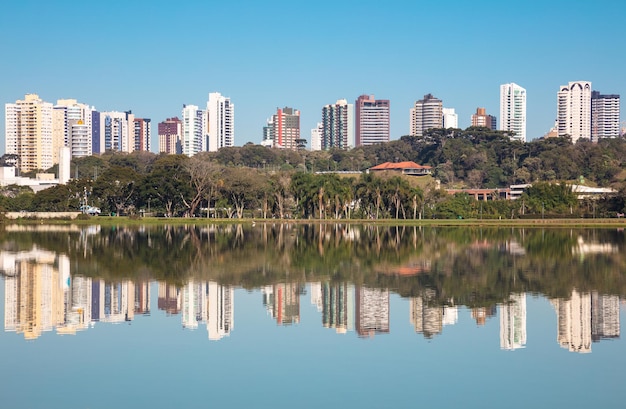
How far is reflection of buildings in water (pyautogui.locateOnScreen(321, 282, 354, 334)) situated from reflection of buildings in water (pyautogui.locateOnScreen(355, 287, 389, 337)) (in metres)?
0.18

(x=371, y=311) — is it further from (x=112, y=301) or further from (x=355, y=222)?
(x=355, y=222)

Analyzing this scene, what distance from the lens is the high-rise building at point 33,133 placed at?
555ft

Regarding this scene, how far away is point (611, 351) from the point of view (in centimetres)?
1628

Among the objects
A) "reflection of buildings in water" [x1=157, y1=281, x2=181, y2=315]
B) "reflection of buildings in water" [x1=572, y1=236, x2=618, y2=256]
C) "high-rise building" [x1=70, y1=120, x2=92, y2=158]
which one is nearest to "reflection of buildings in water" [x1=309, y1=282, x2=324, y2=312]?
"reflection of buildings in water" [x1=157, y1=281, x2=181, y2=315]

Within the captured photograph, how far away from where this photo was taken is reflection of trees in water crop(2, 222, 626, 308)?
87.2ft

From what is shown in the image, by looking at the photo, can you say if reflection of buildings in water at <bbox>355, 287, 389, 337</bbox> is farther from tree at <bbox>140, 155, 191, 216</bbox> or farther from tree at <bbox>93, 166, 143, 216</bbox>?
tree at <bbox>93, 166, 143, 216</bbox>

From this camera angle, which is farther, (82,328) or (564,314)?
(564,314)

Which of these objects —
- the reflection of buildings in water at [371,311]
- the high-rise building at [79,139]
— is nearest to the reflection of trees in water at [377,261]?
the reflection of buildings in water at [371,311]

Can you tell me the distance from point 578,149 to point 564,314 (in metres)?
107

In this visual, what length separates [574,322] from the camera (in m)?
19.5

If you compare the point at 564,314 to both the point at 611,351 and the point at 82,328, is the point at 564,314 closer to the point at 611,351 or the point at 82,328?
the point at 611,351

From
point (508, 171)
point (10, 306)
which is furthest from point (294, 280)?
point (508, 171)

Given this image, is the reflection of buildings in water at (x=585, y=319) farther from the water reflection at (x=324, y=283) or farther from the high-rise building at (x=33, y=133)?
the high-rise building at (x=33, y=133)

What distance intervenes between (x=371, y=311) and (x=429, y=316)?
60.7 inches
